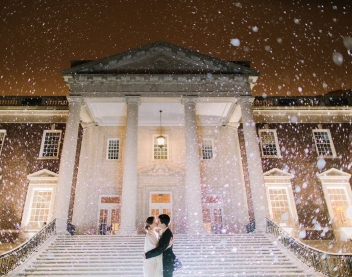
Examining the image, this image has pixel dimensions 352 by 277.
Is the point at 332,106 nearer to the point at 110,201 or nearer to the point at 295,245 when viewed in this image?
the point at 295,245

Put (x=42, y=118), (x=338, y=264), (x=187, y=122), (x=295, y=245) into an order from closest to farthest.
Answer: (x=338, y=264) → (x=295, y=245) → (x=187, y=122) → (x=42, y=118)

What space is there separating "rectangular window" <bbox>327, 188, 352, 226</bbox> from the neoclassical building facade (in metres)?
0.07

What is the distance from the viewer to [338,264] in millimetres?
10805

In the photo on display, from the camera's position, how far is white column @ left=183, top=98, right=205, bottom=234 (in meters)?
15.9

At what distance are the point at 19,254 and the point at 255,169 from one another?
12.8 meters

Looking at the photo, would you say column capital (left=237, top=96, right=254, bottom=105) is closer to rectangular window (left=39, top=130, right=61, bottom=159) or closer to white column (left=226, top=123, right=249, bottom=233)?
white column (left=226, top=123, right=249, bottom=233)

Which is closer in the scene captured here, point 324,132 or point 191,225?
point 191,225

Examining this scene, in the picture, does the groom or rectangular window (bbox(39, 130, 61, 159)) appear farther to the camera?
rectangular window (bbox(39, 130, 61, 159))

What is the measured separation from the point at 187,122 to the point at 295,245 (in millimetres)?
9191

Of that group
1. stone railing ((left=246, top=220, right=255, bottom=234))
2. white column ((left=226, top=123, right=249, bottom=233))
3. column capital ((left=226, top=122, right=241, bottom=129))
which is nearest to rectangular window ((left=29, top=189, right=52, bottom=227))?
white column ((left=226, top=123, right=249, bottom=233))

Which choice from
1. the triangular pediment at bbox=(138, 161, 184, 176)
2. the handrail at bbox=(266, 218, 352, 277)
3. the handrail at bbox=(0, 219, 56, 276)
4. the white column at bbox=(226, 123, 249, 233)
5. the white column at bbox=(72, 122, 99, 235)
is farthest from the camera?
the triangular pediment at bbox=(138, 161, 184, 176)

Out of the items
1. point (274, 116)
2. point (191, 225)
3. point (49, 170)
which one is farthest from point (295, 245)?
point (49, 170)

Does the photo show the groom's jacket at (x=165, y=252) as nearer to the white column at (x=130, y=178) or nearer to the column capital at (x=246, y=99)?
the white column at (x=130, y=178)

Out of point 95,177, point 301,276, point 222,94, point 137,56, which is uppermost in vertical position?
point 137,56
